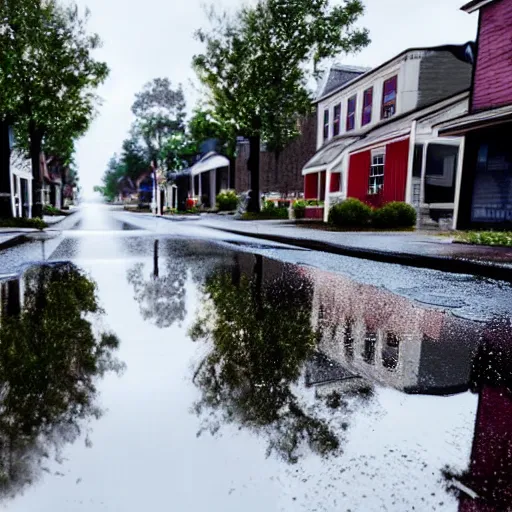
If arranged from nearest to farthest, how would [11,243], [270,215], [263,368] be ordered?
[263,368]
[11,243]
[270,215]

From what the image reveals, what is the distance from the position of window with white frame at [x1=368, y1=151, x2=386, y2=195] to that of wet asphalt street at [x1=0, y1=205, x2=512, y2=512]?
1484 centimetres

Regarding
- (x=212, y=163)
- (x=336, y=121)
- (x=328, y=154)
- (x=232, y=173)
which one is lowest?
(x=232, y=173)

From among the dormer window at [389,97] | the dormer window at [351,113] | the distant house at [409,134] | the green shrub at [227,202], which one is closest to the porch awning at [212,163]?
the green shrub at [227,202]

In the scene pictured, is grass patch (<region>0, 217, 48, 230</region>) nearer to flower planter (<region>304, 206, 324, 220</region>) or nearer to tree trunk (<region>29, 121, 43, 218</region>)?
tree trunk (<region>29, 121, 43, 218</region>)

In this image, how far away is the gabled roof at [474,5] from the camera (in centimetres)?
1415

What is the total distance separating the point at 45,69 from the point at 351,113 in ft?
49.4

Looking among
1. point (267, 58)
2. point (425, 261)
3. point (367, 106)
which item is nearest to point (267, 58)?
point (267, 58)

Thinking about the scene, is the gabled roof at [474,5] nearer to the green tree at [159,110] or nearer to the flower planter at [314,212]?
the flower planter at [314,212]

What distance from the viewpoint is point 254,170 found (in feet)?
84.6

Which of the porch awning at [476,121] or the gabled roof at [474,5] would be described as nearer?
the porch awning at [476,121]

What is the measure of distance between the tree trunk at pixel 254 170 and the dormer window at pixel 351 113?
5063 millimetres

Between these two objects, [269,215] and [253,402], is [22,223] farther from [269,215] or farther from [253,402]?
[253,402]

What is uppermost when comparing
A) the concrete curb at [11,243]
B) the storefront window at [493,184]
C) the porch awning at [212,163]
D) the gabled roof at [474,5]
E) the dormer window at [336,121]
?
the gabled roof at [474,5]

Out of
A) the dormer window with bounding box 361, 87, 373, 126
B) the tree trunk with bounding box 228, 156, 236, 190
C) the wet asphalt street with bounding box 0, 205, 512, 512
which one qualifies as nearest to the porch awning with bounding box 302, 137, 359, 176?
the dormer window with bounding box 361, 87, 373, 126
